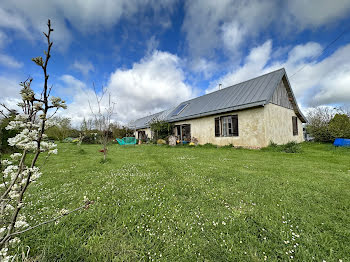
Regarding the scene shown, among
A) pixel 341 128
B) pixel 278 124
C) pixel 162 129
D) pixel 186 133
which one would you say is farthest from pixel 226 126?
pixel 341 128

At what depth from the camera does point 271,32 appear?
31.6 ft

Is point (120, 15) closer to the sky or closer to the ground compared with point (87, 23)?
closer to the sky

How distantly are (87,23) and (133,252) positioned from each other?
9.41 meters

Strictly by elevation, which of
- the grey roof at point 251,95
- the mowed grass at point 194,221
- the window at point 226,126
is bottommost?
the mowed grass at point 194,221

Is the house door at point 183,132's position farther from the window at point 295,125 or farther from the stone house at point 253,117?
the window at point 295,125

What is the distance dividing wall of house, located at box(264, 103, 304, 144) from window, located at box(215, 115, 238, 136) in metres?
1.98

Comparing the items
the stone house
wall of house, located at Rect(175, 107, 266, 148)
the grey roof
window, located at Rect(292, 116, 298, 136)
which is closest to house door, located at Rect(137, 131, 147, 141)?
the stone house

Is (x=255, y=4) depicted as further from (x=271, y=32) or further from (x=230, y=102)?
(x=230, y=102)

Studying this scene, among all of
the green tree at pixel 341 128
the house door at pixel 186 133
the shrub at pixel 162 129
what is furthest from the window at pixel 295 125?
the shrub at pixel 162 129

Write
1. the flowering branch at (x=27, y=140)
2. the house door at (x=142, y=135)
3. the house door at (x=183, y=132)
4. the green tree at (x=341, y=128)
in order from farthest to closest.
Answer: the house door at (x=142, y=135) → the house door at (x=183, y=132) → the green tree at (x=341, y=128) → the flowering branch at (x=27, y=140)

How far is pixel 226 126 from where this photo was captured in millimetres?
10648

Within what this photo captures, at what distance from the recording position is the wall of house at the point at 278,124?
8.86 metres

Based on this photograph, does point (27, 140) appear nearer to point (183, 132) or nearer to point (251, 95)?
point (251, 95)

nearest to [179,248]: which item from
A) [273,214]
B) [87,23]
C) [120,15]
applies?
[273,214]
